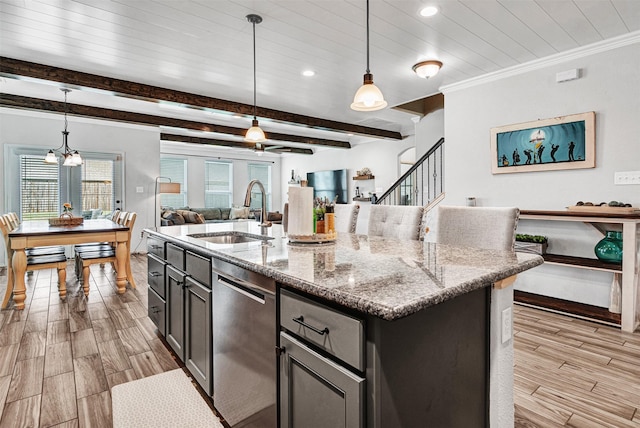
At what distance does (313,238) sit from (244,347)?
68cm

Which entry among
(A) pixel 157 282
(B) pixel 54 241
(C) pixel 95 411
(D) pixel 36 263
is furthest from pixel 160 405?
(D) pixel 36 263

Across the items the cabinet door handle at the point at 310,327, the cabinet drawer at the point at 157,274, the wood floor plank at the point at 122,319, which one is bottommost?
the wood floor plank at the point at 122,319

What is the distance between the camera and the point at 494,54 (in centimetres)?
339

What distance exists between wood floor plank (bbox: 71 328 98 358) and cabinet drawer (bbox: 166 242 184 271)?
3.31ft

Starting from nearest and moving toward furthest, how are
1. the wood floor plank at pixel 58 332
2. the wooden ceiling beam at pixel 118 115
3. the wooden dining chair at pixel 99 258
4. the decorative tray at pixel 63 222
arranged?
the wood floor plank at pixel 58 332
the wooden dining chair at pixel 99 258
the decorative tray at pixel 63 222
the wooden ceiling beam at pixel 118 115

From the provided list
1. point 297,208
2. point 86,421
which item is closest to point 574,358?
point 297,208

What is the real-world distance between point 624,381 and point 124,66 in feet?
16.3

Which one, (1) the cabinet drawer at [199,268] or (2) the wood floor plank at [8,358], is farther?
(2) the wood floor plank at [8,358]

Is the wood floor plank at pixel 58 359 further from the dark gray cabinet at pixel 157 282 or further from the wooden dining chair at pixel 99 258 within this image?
the wooden dining chair at pixel 99 258

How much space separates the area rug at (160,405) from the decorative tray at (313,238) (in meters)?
1.02

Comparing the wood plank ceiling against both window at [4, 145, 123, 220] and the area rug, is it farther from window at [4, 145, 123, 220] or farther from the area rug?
window at [4, 145, 123, 220]

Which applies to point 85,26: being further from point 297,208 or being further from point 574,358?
point 574,358

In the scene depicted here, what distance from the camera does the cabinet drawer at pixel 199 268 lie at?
176 centimetres

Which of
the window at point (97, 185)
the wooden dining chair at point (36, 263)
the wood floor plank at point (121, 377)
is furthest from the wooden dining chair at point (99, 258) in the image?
the window at point (97, 185)
